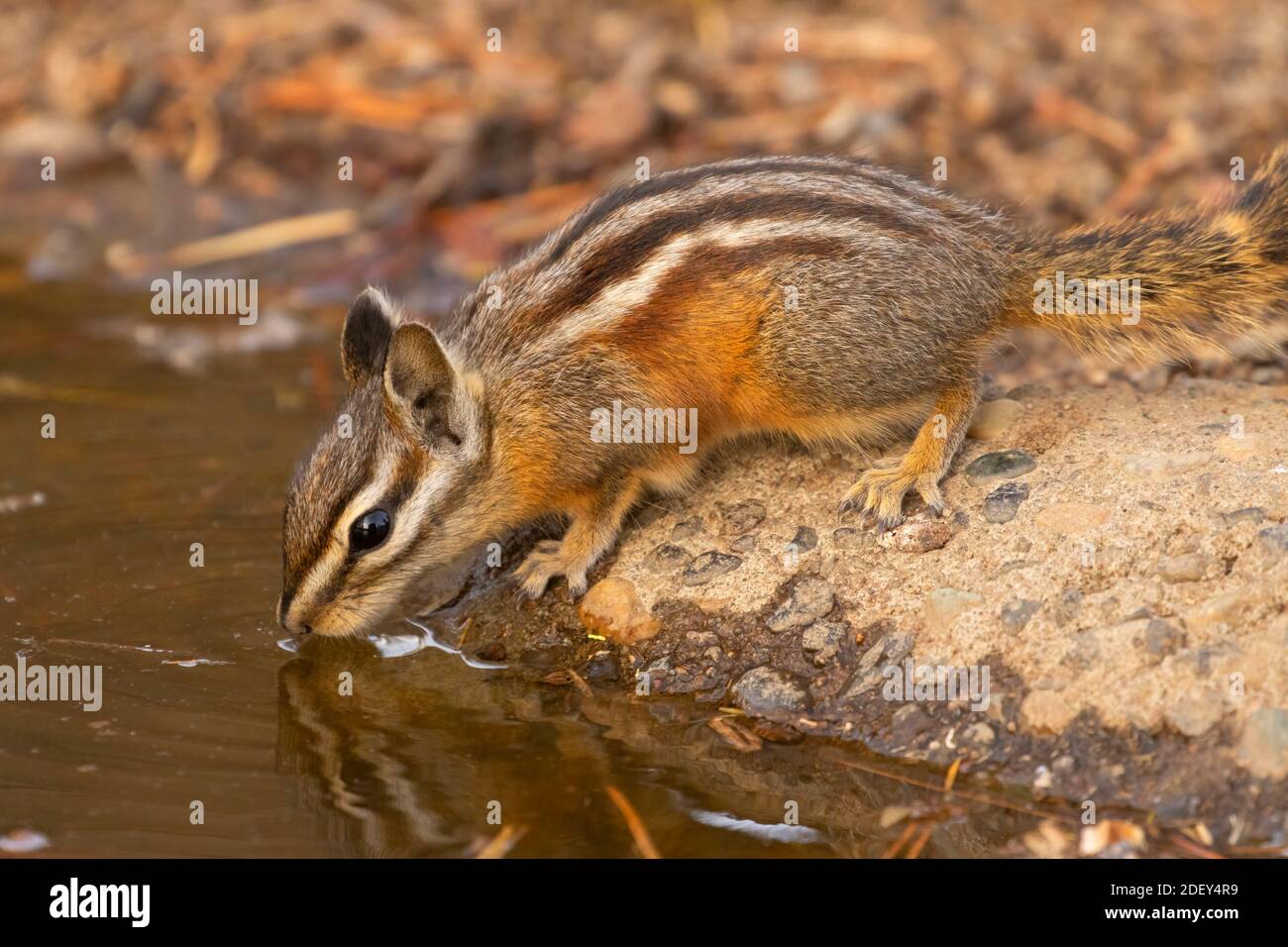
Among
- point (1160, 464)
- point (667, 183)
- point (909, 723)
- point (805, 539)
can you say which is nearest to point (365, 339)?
point (667, 183)

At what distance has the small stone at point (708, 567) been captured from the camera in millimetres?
5781

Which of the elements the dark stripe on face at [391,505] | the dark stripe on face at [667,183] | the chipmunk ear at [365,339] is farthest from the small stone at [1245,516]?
the chipmunk ear at [365,339]

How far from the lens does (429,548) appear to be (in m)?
5.70

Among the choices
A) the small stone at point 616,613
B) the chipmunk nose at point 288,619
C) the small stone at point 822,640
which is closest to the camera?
the small stone at point 822,640

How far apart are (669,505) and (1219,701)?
7.74 ft

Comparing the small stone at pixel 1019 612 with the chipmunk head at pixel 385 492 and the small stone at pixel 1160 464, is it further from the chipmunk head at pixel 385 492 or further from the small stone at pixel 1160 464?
the chipmunk head at pixel 385 492

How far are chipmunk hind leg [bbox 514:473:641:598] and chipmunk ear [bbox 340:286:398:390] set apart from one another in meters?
0.99

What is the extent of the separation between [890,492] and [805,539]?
1.21 ft

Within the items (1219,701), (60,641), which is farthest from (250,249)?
(1219,701)

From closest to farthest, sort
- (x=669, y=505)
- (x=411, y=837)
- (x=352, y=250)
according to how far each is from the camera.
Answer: (x=411, y=837), (x=669, y=505), (x=352, y=250)

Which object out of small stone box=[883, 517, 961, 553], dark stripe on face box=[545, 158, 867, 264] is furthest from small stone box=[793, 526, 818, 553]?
dark stripe on face box=[545, 158, 867, 264]

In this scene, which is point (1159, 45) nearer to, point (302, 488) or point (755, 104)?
point (755, 104)

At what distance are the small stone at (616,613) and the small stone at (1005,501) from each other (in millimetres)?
1291

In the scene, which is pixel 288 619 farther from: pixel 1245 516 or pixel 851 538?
pixel 1245 516
